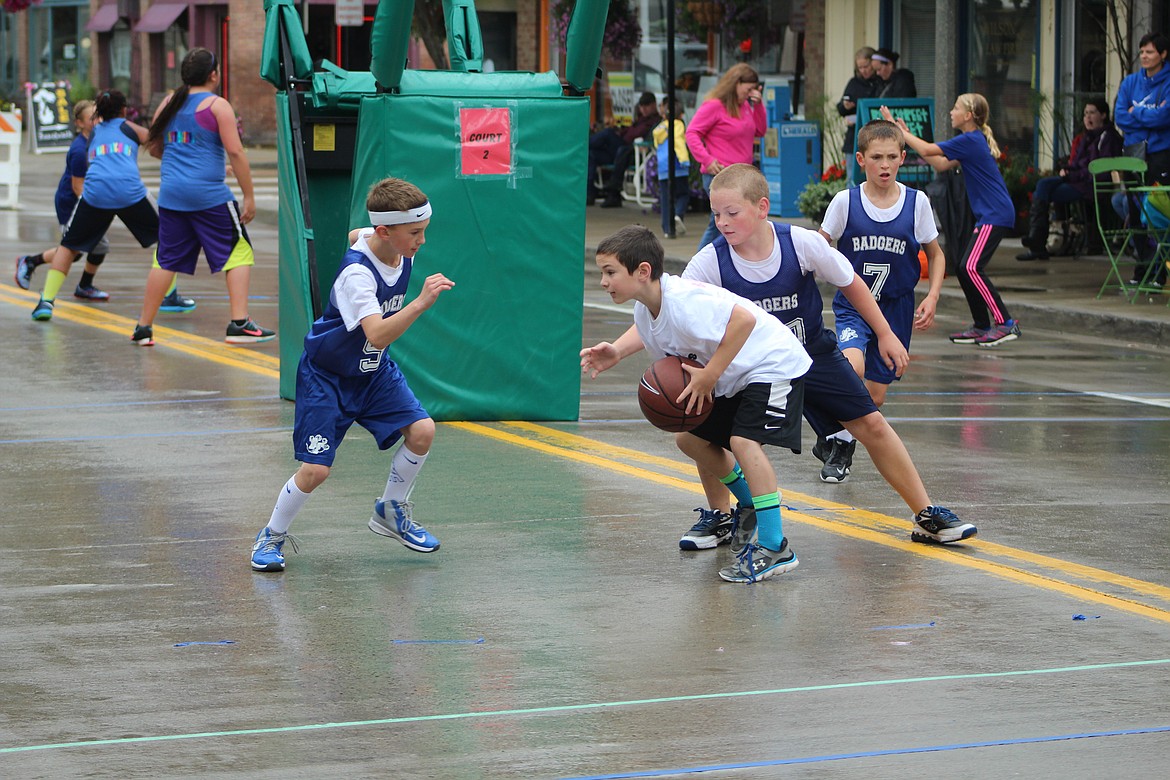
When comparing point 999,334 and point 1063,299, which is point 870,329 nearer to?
point 999,334

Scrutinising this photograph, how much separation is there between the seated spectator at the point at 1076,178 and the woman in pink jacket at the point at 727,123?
14.1ft

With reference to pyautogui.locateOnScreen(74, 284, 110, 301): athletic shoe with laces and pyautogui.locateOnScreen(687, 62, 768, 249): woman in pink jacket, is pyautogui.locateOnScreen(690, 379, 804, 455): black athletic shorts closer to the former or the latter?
pyautogui.locateOnScreen(687, 62, 768, 249): woman in pink jacket

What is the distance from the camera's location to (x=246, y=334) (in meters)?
13.0

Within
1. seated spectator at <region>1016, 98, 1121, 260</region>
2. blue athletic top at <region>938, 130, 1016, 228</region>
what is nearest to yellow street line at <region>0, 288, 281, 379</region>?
blue athletic top at <region>938, 130, 1016, 228</region>

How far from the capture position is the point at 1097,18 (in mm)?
19188

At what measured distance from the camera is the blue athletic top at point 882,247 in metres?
8.75

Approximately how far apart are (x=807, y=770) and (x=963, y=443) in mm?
5115

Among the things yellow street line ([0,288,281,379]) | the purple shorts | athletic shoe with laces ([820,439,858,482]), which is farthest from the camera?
the purple shorts

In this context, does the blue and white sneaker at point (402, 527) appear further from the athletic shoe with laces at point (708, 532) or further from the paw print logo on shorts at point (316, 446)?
the athletic shoe with laces at point (708, 532)

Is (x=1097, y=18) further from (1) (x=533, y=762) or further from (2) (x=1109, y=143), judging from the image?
(1) (x=533, y=762)

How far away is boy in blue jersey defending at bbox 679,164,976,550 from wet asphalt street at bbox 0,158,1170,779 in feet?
0.51

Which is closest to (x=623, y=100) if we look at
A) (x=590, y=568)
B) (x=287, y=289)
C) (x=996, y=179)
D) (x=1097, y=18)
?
(x=1097, y=18)

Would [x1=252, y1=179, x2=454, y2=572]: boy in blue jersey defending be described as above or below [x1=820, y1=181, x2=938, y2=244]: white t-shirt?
below

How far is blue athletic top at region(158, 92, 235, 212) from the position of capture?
12711 millimetres
